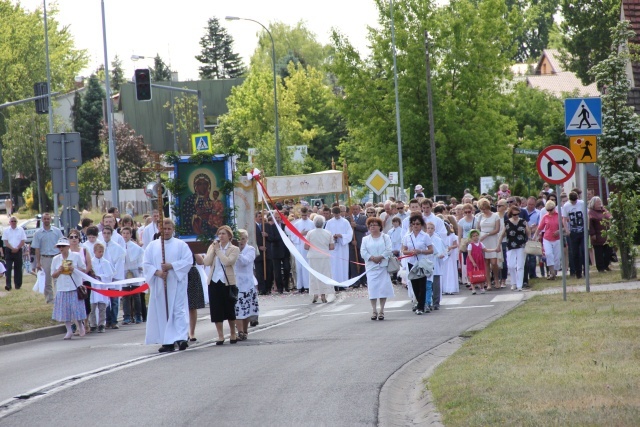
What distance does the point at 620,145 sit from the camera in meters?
23.1

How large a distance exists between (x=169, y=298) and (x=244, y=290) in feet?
4.98

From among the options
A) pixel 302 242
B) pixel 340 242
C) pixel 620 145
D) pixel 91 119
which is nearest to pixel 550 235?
pixel 620 145

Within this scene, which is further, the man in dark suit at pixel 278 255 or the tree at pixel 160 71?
the tree at pixel 160 71

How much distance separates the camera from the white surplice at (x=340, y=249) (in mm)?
27844

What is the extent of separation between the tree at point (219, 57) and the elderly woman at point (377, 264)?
10960 centimetres

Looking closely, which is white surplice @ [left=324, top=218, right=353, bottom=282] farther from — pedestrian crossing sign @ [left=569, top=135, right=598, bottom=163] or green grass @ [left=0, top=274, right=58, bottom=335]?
pedestrian crossing sign @ [left=569, top=135, right=598, bottom=163]

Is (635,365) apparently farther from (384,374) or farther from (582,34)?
(582,34)

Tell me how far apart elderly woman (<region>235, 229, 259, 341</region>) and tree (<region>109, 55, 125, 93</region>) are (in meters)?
134

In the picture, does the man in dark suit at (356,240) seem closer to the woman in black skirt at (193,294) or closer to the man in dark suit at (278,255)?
the man in dark suit at (278,255)

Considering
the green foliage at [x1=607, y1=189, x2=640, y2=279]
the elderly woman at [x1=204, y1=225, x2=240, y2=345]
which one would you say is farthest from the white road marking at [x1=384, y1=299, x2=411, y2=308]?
the elderly woman at [x1=204, y1=225, x2=240, y2=345]

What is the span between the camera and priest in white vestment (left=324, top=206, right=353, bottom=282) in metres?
27.8

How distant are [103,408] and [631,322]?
723 cm

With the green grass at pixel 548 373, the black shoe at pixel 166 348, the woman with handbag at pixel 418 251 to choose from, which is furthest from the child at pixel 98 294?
the green grass at pixel 548 373

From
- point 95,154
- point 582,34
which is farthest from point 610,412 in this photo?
point 95,154
